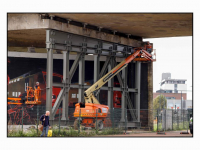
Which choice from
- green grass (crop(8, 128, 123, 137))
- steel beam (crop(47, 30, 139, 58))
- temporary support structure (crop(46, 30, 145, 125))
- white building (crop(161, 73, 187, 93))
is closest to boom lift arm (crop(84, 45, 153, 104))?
temporary support structure (crop(46, 30, 145, 125))

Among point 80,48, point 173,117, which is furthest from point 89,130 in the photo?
point 173,117

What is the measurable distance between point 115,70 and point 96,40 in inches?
120

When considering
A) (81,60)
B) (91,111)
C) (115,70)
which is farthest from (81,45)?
(91,111)

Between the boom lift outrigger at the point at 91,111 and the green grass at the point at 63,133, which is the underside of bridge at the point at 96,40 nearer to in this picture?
the boom lift outrigger at the point at 91,111

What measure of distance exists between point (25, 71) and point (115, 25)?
1107cm

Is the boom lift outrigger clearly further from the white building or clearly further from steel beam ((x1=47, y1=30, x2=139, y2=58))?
the white building

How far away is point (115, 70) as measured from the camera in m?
38.1

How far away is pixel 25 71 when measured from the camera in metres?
43.1

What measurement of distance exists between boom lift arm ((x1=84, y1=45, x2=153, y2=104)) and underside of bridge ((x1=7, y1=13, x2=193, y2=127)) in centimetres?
86

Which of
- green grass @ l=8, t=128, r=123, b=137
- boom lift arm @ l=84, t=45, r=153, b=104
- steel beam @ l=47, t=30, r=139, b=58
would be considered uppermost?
steel beam @ l=47, t=30, r=139, b=58

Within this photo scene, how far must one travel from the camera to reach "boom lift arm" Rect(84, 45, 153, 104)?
35.0 m

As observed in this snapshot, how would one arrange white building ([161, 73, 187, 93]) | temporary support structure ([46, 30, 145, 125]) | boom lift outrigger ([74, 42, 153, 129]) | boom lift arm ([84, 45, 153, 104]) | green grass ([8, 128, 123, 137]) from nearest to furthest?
green grass ([8, 128, 123, 137])
temporary support structure ([46, 30, 145, 125])
boom lift outrigger ([74, 42, 153, 129])
boom lift arm ([84, 45, 153, 104])
white building ([161, 73, 187, 93])

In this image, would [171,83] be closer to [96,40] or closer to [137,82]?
[137,82]

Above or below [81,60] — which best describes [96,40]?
above
